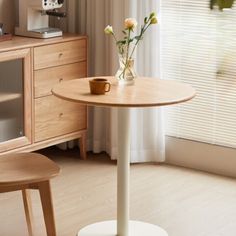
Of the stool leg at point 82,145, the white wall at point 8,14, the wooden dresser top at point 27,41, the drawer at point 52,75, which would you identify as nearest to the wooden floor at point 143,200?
the stool leg at point 82,145

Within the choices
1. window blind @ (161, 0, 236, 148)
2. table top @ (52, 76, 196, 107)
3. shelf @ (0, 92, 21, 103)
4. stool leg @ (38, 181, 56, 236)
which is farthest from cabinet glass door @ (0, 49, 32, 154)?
stool leg @ (38, 181, 56, 236)

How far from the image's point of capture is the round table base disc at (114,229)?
259cm

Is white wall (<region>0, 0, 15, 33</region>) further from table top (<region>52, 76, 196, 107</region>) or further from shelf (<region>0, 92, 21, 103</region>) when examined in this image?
table top (<region>52, 76, 196, 107</region>)

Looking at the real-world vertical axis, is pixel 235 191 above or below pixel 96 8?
below

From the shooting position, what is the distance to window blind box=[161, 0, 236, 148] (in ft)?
11.8

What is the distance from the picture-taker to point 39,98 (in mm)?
3576

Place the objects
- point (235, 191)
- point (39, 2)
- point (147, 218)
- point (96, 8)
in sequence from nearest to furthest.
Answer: point (147, 218), point (235, 191), point (39, 2), point (96, 8)

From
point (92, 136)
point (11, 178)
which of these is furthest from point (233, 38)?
point (11, 178)

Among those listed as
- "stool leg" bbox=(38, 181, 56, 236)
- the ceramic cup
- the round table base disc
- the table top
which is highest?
the ceramic cup

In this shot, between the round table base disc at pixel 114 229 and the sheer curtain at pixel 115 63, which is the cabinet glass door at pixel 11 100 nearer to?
the sheer curtain at pixel 115 63

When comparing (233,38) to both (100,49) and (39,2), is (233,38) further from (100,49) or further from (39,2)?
(39,2)

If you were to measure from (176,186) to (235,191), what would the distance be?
37cm

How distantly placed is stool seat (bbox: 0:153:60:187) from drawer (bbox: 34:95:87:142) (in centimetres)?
110

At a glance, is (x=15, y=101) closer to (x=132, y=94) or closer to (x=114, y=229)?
(x=114, y=229)
